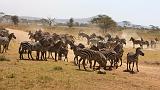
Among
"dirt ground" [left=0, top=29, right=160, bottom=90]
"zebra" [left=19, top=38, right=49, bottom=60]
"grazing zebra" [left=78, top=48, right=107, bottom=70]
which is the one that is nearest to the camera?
"dirt ground" [left=0, top=29, right=160, bottom=90]

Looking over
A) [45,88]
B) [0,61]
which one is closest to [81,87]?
[45,88]

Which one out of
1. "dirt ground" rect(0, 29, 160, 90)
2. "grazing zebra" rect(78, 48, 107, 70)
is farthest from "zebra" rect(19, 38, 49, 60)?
"grazing zebra" rect(78, 48, 107, 70)

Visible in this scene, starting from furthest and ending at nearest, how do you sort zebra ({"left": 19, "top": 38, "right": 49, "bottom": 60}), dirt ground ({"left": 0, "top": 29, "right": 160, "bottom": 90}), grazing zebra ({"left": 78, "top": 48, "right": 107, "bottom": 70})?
zebra ({"left": 19, "top": 38, "right": 49, "bottom": 60}) → grazing zebra ({"left": 78, "top": 48, "right": 107, "bottom": 70}) → dirt ground ({"left": 0, "top": 29, "right": 160, "bottom": 90})

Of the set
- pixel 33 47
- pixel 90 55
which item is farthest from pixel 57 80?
pixel 33 47

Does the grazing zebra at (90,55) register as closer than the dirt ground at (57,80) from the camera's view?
No

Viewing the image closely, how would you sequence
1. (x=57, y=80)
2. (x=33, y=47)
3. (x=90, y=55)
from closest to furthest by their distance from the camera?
(x=57, y=80) → (x=90, y=55) → (x=33, y=47)

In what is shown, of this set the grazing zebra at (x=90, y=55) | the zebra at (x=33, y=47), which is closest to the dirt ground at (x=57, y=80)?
the grazing zebra at (x=90, y=55)

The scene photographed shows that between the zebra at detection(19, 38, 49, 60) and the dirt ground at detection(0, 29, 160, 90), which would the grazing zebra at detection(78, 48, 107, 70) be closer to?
the dirt ground at detection(0, 29, 160, 90)

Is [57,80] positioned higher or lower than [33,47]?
lower

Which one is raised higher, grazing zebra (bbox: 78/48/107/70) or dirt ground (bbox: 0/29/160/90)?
grazing zebra (bbox: 78/48/107/70)

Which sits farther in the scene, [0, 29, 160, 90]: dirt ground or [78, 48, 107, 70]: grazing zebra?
[78, 48, 107, 70]: grazing zebra

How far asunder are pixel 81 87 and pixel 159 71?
1364 cm

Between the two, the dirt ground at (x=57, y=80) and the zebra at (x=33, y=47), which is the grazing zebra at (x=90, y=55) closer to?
the dirt ground at (x=57, y=80)

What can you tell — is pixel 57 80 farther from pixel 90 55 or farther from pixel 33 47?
pixel 33 47
